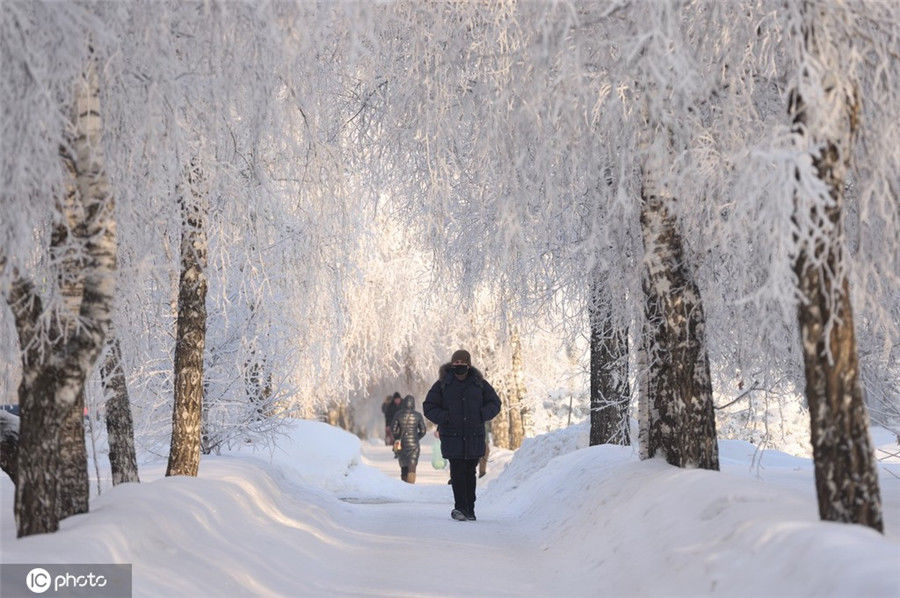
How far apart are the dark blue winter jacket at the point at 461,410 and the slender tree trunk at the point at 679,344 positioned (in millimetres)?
3230

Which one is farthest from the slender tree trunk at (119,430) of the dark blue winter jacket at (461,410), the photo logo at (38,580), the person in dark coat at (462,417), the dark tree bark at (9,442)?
the photo logo at (38,580)

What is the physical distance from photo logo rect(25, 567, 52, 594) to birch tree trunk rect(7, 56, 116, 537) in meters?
1.06

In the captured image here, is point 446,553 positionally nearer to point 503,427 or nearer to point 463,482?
point 463,482

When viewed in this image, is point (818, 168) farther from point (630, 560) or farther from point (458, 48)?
point (458, 48)

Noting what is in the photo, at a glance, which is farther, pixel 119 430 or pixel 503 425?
pixel 503 425

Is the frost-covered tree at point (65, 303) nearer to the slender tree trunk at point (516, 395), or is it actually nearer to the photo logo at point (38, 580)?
the photo logo at point (38, 580)

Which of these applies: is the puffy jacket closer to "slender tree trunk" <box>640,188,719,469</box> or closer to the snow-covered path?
the snow-covered path

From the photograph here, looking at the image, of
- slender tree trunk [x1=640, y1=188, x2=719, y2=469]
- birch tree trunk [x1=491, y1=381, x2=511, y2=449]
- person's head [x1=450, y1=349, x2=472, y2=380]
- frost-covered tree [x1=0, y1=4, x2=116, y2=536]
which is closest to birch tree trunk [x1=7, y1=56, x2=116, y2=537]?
frost-covered tree [x1=0, y1=4, x2=116, y2=536]

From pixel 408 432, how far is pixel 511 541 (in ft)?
42.7

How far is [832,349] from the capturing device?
6.25 m

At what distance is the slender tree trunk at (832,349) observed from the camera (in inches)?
246

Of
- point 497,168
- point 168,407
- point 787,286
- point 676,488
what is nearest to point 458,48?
point 497,168

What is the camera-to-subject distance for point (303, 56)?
391 inches

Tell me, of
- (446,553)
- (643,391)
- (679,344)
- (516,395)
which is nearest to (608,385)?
(643,391)
